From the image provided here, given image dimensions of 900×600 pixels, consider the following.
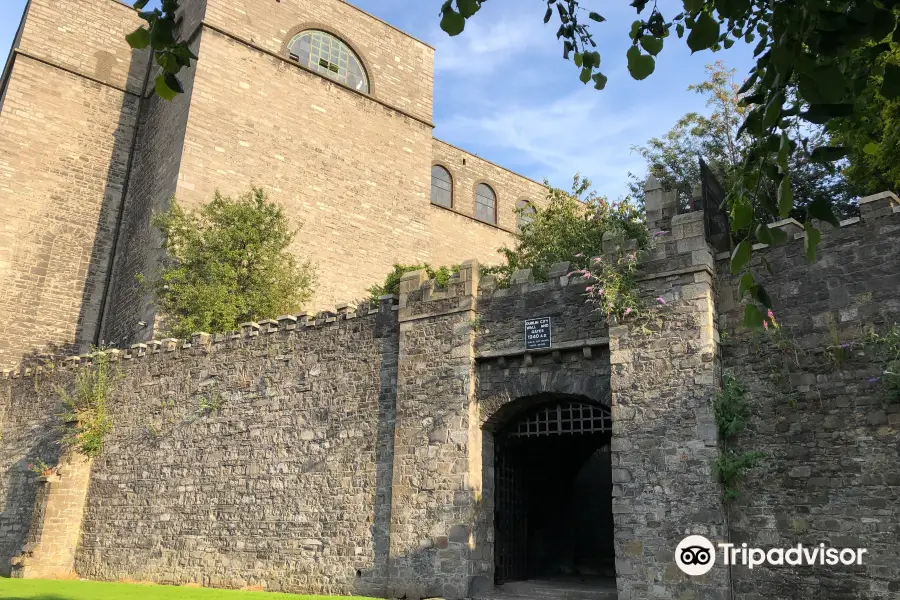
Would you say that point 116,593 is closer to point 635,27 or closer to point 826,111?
point 635,27

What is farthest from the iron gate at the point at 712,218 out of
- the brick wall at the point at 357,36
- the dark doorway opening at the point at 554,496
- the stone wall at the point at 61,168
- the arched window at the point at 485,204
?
the arched window at the point at 485,204

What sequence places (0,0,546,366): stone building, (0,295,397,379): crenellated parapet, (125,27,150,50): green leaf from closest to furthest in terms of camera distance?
(125,27,150,50): green leaf, (0,295,397,379): crenellated parapet, (0,0,546,366): stone building

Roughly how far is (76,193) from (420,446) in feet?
55.1

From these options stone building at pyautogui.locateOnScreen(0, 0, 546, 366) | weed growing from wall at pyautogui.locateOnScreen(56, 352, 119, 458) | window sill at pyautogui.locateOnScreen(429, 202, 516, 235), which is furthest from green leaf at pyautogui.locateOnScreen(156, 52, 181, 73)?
window sill at pyautogui.locateOnScreen(429, 202, 516, 235)

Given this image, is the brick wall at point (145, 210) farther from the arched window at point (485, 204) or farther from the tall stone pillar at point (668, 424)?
the tall stone pillar at point (668, 424)

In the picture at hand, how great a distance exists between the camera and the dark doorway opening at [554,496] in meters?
12.3

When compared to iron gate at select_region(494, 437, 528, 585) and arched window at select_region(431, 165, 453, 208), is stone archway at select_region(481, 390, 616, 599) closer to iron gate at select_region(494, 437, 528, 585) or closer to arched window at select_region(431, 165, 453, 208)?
iron gate at select_region(494, 437, 528, 585)

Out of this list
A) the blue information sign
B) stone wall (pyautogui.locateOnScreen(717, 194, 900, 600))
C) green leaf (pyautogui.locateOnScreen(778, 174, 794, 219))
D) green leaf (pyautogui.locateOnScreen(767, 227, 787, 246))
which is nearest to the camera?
green leaf (pyautogui.locateOnScreen(778, 174, 794, 219))

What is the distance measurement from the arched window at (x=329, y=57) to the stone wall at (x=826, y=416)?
60.6ft

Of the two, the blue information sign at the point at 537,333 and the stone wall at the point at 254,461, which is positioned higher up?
the blue information sign at the point at 537,333

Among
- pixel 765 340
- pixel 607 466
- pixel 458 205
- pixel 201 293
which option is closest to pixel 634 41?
pixel 765 340

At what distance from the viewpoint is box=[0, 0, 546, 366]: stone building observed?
72.0 ft

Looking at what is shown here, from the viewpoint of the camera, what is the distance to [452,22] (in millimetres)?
3943

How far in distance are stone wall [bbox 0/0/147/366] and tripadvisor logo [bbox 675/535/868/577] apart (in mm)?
19334
